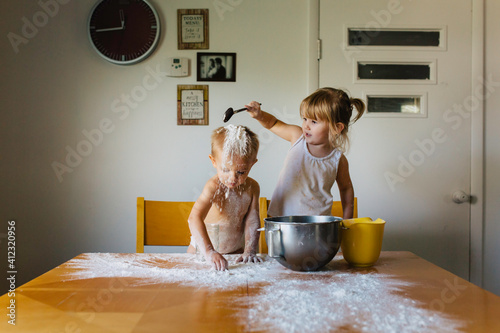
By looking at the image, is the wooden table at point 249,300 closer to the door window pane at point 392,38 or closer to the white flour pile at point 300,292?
the white flour pile at point 300,292

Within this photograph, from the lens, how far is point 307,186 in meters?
1.44

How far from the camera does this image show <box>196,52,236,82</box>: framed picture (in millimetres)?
2045

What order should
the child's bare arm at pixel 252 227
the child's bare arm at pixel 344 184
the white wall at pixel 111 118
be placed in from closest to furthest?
the child's bare arm at pixel 252 227 → the child's bare arm at pixel 344 184 → the white wall at pixel 111 118

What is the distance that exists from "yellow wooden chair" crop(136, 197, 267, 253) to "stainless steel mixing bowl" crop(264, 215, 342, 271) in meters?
0.47

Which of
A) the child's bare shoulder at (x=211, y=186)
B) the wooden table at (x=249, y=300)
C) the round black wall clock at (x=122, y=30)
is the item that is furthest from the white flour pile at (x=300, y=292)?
the round black wall clock at (x=122, y=30)

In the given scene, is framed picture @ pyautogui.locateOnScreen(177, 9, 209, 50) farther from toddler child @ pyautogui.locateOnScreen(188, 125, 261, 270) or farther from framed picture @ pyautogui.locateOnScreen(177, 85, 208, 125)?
toddler child @ pyautogui.locateOnScreen(188, 125, 261, 270)

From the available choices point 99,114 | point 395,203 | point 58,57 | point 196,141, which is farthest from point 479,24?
point 58,57

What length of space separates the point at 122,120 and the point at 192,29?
0.60 m

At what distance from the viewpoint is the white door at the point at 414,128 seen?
2.06m

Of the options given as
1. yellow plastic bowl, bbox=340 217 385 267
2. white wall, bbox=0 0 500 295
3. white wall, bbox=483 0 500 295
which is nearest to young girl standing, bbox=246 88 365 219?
yellow plastic bowl, bbox=340 217 385 267

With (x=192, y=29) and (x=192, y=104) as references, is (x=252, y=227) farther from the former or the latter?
(x=192, y=29)

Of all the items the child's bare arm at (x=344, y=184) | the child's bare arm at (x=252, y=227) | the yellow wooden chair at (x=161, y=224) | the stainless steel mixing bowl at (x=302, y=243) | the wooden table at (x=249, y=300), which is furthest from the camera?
the child's bare arm at (x=344, y=184)

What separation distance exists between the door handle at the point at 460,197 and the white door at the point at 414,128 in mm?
18

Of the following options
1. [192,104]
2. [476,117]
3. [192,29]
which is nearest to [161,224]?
[192,104]
